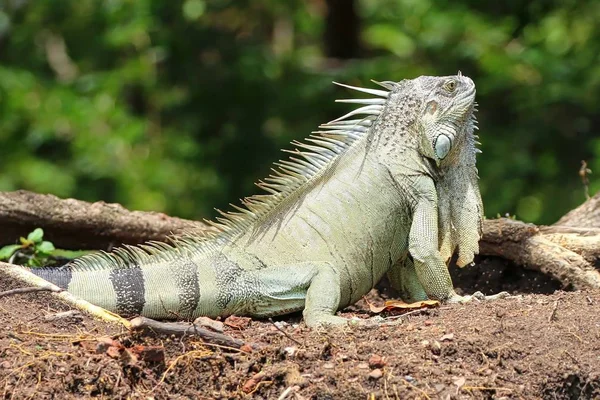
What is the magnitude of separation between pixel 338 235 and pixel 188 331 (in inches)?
57.6

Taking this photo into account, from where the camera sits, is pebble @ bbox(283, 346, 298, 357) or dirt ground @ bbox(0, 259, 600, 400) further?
pebble @ bbox(283, 346, 298, 357)

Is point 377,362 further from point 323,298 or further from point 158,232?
point 158,232

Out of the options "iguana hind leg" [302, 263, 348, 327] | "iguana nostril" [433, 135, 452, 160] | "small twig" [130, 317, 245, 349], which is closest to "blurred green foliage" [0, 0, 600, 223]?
"iguana nostril" [433, 135, 452, 160]

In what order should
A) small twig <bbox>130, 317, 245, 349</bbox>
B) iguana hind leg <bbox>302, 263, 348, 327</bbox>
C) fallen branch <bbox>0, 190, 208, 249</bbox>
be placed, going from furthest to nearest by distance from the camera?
fallen branch <bbox>0, 190, 208, 249</bbox>
iguana hind leg <bbox>302, 263, 348, 327</bbox>
small twig <bbox>130, 317, 245, 349</bbox>

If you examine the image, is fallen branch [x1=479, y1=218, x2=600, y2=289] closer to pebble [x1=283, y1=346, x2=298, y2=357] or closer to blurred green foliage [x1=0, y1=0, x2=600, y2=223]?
pebble [x1=283, y1=346, x2=298, y2=357]

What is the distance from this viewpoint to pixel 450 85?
6.12 meters

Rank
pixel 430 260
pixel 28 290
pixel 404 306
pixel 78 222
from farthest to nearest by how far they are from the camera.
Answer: pixel 78 222 → pixel 430 260 → pixel 404 306 → pixel 28 290

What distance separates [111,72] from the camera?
14.5 meters

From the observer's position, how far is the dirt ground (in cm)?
443

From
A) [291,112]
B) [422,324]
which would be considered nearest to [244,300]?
[422,324]

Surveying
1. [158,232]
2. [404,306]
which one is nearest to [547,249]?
[404,306]

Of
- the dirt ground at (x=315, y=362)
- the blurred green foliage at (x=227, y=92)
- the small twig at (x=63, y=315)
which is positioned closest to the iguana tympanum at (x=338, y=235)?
the small twig at (x=63, y=315)

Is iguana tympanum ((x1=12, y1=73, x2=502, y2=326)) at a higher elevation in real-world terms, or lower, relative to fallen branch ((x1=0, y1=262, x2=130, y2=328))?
higher

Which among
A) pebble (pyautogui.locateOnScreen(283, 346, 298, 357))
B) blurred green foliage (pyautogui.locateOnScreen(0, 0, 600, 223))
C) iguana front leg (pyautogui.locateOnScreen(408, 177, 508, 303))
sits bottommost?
pebble (pyautogui.locateOnScreen(283, 346, 298, 357))
